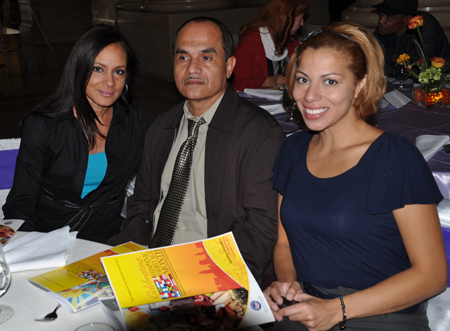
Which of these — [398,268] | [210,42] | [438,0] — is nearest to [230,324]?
[398,268]

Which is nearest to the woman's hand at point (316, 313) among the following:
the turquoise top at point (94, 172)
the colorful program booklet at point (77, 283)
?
the colorful program booklet at point (77, 283)

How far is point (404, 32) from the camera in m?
4.49

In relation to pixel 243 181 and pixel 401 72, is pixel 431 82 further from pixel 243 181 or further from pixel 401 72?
pixel 243 181

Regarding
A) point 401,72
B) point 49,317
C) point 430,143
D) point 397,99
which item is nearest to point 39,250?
point 49,317

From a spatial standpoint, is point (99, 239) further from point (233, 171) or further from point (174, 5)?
point (174, 5)

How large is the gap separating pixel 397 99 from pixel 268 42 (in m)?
1.67

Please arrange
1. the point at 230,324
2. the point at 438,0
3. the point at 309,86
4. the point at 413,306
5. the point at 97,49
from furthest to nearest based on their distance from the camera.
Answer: the point at 438,0, the point at 97,49, the point at 309,86, the point at 413,306, the point at 230,324

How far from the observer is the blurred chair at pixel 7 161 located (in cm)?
252

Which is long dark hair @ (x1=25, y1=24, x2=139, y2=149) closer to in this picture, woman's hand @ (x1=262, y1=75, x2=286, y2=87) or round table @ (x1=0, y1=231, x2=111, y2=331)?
round table @ (x1=0, y1=231, x2=111, y2=331)

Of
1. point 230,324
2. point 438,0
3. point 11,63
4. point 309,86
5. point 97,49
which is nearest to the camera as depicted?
point 230,324

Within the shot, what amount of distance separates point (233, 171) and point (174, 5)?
6.85 m

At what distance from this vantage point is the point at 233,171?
1.91 meters

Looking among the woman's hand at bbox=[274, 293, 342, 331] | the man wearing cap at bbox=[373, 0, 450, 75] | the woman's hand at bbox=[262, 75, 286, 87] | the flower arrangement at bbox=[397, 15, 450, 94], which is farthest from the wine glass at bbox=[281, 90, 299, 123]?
the man wearing cap at bbox=[373, 0, 450, 75]

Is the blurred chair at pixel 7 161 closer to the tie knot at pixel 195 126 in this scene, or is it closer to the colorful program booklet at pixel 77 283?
the tie knot at pixel 195 126
